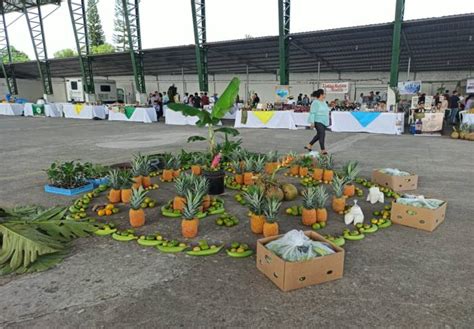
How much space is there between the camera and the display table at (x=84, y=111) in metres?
22.2

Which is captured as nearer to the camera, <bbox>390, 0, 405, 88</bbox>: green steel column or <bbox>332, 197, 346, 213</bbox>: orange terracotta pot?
<bbox>332, 197, 346, 213</bbox>: orange terracotta pot

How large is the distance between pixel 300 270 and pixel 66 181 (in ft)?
14.8

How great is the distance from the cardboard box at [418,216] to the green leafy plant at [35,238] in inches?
149

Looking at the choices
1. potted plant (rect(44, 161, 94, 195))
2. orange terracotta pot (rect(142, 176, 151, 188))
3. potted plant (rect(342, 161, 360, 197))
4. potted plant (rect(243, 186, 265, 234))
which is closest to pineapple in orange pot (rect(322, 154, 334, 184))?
potted plant (rect(342, 161, 360, 197))

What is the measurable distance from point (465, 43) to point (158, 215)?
20534mm

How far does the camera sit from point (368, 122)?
13766mm

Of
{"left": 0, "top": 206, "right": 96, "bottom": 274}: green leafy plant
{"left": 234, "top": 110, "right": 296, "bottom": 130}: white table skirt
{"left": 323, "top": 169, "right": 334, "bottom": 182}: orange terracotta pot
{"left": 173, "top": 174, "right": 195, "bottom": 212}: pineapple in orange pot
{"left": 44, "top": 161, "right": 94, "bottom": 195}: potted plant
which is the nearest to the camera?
{"left": 0, "top": 206, "right": 96, "bottom": 274}: green leafy plant

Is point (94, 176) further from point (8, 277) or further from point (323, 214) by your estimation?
point (323, 214)

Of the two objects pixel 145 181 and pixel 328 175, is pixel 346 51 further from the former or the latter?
pixel 145 181

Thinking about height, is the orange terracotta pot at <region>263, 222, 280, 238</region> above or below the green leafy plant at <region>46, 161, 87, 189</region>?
below

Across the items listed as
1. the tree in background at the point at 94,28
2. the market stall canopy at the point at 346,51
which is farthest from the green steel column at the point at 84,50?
the tree in background at the point at 94,28

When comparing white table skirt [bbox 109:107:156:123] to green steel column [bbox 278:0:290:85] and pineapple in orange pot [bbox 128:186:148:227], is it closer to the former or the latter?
green steel column [bbox 278:0:290:85]

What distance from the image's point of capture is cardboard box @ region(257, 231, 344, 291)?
263cm

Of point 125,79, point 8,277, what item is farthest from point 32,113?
point 8,277
